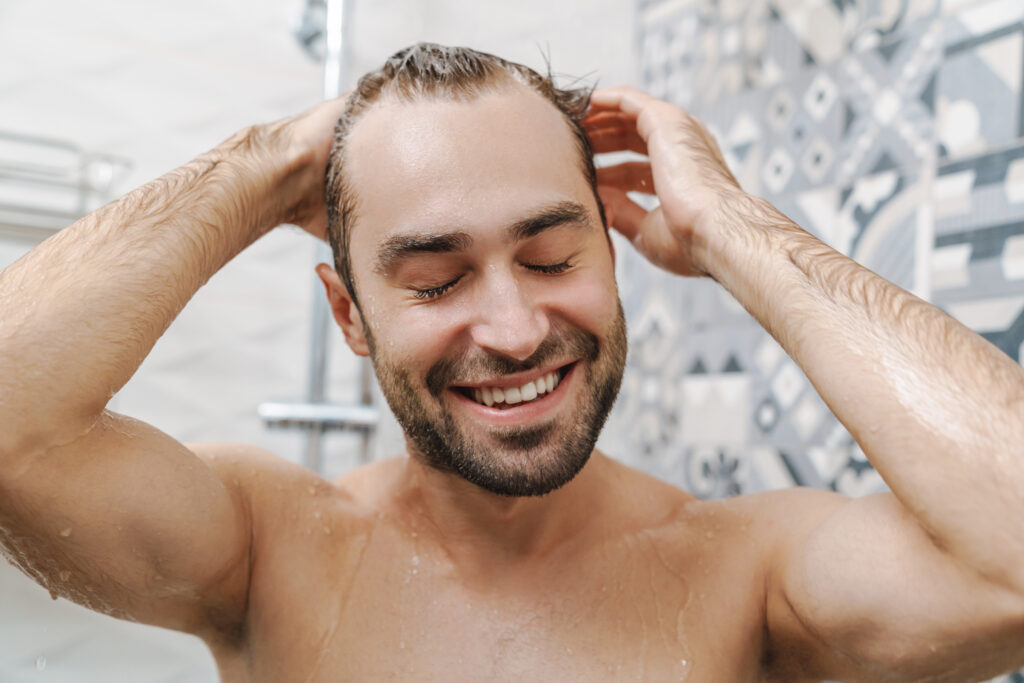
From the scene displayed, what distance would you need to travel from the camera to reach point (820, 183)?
1.49m

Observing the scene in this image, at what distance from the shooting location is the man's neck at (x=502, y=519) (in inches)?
41.6

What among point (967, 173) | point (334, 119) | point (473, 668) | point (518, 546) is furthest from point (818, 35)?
point (473, 668)

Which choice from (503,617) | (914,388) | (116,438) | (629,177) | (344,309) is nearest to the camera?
(914,388)

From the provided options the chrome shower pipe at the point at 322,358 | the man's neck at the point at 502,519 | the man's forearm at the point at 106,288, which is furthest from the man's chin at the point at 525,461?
the chrome shower pipe at the point at 322,358

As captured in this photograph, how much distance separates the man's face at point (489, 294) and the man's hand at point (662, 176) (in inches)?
4.0

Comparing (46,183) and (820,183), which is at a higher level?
(820,183)

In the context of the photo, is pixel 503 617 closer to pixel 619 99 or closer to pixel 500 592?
pixel 500 592

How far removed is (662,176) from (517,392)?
324 millimetres

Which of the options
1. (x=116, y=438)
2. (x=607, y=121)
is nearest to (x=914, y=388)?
(x=607, y=121)

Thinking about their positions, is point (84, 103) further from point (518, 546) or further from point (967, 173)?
point (967, 173)

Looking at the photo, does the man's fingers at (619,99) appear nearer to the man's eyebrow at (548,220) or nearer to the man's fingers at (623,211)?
the man's fingers at (623,211)

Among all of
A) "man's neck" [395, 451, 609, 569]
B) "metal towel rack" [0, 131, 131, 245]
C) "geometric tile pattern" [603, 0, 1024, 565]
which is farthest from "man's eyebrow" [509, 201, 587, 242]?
"metal towel rack" [0, 131, 131, 245]

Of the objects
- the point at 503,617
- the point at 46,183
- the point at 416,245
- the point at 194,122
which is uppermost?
the point at 416,245

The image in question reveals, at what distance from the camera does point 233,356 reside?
6.57ft
